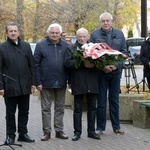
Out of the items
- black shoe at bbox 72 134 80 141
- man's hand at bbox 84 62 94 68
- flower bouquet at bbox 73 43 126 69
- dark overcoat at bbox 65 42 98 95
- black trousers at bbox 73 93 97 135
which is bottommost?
black shoe at bbox 72 134 80 141

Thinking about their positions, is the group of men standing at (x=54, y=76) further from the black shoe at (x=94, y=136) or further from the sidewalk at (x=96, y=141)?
the sidewalk at (x=96, y=141)

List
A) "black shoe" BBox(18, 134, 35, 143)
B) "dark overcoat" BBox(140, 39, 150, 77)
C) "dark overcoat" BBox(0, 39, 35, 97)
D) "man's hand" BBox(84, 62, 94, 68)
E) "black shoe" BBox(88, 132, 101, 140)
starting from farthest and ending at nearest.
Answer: "dark overcoat" BBox(140, 39, 150, 77), "black shoe" BBox(88, 132, 101, 140), "black shoe" BBox(18, 134, 35, 143), "man's hand" BBox(84, 62, 94, 68), "dark overcoat" BBox(0, 39, 35, 97)

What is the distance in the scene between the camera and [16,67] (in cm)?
754

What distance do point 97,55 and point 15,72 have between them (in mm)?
1377

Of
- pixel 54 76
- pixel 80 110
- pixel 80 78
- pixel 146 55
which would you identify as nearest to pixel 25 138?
pixel 80 110

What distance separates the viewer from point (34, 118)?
408 inches

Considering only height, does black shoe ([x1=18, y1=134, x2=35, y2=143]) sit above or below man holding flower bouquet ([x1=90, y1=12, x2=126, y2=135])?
below

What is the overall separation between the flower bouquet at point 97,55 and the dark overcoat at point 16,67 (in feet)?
2.64

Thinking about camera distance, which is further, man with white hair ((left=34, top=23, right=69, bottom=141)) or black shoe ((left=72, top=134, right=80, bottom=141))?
black shoe ((left=72, top=134, right=80, bottom=141))

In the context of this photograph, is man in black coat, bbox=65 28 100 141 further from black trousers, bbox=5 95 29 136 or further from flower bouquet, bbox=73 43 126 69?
black trousers, bbox=5 95 29 136

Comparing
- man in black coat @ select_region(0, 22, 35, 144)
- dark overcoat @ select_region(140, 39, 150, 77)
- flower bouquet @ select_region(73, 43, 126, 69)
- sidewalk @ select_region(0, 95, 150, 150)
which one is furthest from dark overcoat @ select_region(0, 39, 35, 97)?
dark overcoat @ select_region(140, 39, 150, 77)

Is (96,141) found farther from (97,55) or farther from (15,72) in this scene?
(15,72)

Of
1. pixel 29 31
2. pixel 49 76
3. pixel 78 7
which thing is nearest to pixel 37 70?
pixel 49 76

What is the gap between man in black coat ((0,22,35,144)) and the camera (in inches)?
295
